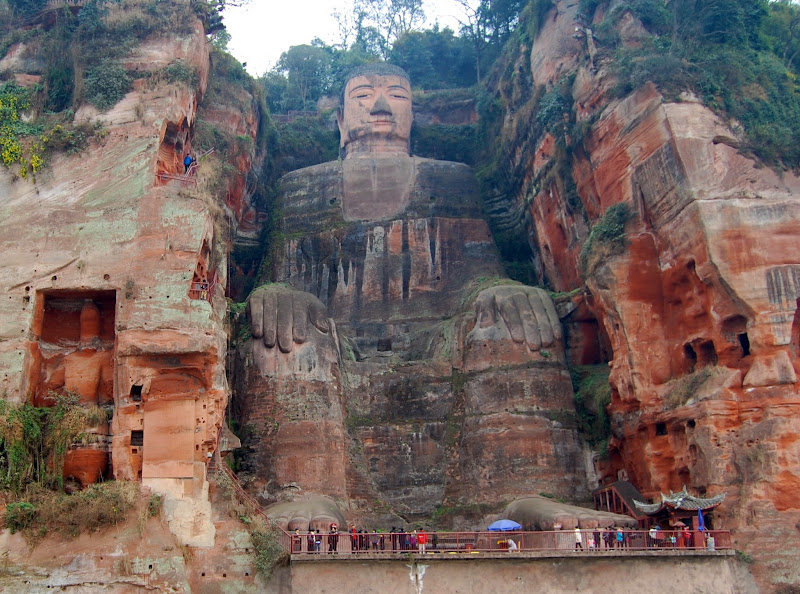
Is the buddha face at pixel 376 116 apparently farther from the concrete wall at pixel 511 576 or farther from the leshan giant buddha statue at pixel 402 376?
the concrete wall at pixel 511 576

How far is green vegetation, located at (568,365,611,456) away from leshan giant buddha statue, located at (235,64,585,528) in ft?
1.17

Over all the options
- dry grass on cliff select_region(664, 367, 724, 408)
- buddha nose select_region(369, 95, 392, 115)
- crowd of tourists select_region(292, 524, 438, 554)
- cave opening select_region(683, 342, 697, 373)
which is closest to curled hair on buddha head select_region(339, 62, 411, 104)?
buddha nose select_region(369, 95, 392, 115)

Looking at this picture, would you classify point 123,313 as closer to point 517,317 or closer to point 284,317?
point 284,317

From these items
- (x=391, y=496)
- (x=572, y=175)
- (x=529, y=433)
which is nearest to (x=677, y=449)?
(x=529, y=433)

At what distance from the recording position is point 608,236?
27953mm

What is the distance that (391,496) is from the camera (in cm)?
2770

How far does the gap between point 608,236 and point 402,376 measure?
6.69m

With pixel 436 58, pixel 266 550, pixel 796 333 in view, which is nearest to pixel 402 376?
pixel 266 550

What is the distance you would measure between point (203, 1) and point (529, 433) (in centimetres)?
1445

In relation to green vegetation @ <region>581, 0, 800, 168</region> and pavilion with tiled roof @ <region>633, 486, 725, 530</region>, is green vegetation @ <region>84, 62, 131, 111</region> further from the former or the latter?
pavilion with tiled roof @ <region>633, 486, 725, 530</region>

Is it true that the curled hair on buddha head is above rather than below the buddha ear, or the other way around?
above

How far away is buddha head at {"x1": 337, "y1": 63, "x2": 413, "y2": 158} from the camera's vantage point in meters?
37.8

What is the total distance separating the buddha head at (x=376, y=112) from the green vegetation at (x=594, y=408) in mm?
12276

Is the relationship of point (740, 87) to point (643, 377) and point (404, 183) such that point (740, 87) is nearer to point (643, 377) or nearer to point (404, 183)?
point (643, 377)
